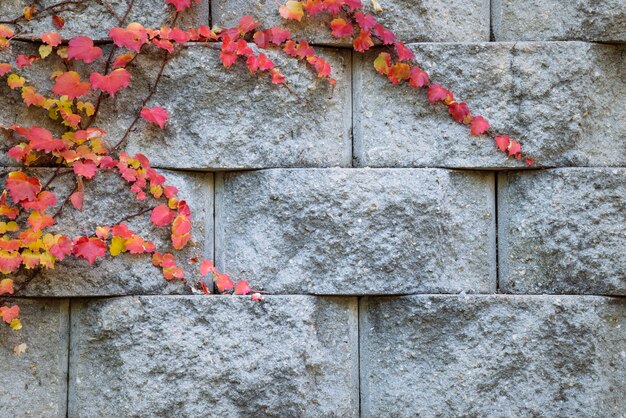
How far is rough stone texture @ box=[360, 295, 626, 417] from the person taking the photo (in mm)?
2406

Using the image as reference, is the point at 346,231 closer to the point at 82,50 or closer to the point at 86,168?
the point at 86,168

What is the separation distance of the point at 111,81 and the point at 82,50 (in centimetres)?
12

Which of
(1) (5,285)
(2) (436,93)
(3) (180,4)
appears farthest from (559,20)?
(1) (5,285)

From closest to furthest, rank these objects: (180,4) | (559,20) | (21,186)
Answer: (21,186)
(180,4)
(559,20)

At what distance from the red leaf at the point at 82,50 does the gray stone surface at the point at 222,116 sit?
0.14 m

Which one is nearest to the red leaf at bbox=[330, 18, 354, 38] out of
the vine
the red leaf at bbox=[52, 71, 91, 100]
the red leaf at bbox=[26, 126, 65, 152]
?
the vine

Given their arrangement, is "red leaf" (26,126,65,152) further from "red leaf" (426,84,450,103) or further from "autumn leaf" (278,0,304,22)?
"red leaf" (426,84,450,103)

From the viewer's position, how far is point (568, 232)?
245 cm

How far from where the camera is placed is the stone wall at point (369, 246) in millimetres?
2371

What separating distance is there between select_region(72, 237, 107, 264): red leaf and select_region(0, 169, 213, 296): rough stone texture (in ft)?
0.16

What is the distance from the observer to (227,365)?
236 centimetres

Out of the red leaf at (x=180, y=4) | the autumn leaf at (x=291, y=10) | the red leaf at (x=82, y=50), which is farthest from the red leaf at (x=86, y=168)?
the autumn leaf at (x=291, y=10)

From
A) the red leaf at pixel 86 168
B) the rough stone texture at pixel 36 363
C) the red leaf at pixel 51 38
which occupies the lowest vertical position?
the rough stone texture at pixel 36 363

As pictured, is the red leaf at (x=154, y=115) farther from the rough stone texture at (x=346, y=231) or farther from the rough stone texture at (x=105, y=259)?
the rough stone texture at (x=346, y=231)
